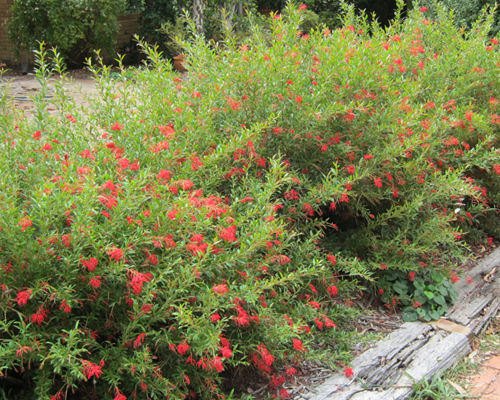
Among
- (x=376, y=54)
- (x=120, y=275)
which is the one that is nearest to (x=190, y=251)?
(x=120, y=275)

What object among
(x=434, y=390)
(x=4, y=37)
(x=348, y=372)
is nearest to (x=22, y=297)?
(x=348, y=372)

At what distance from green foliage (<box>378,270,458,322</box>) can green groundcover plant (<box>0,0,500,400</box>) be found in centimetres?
2

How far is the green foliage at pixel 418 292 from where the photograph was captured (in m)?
3.32

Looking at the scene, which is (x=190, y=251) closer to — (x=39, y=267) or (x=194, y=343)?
(x=194, y=343)

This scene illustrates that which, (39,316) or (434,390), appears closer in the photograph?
(39,316)

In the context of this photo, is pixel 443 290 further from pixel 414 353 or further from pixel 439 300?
pixel 414 353

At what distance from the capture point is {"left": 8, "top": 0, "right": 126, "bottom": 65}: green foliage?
34.3 feet

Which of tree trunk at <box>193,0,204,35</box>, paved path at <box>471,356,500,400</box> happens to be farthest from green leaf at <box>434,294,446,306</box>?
tree trunk at <box>193,0,204,35</box>

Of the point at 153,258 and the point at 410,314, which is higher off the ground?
the point at 153,258

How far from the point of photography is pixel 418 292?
3.35 metres

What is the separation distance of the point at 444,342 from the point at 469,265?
4.25ft

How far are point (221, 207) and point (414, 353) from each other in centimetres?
164

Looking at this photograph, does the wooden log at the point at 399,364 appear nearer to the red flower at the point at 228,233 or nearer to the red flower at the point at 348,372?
the red flower at the point at 348,372

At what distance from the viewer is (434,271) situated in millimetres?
3416
